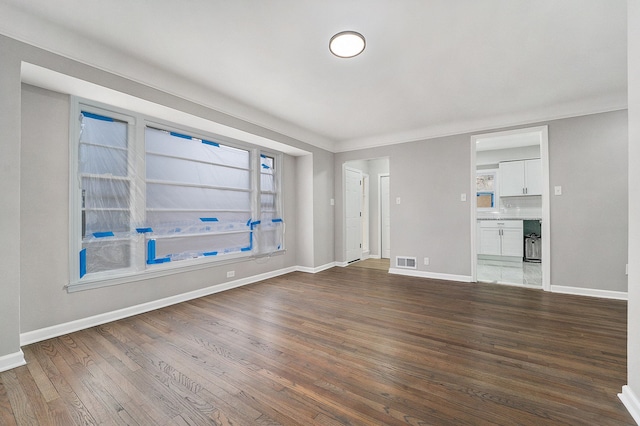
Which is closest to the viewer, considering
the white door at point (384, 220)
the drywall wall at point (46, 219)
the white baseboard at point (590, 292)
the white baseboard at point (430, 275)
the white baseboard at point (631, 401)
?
the white baseboard at point (631, 401)

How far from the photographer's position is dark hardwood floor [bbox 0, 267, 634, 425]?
1.47 m

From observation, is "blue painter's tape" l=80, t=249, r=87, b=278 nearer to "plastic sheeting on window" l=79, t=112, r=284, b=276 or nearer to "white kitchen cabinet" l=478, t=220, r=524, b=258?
"plastic sheeting on window" l=79, t=112, r=284, b=276

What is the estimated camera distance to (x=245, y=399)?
5.20ft

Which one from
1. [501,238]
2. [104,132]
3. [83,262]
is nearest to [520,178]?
[501,238]

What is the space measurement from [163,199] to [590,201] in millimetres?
5676

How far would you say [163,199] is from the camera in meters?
3.35

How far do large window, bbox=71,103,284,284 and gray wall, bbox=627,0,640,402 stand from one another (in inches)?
161

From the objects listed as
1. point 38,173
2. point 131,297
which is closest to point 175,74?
point 38,173

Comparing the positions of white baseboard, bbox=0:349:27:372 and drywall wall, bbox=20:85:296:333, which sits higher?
drywall wall, bbox=20:85:296:333

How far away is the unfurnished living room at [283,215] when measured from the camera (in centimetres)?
165

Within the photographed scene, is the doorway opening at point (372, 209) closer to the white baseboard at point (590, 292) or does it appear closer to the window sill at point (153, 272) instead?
the window sill at point (153, 272)

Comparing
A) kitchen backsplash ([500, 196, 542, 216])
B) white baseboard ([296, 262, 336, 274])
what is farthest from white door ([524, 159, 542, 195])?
white baseboard ([296, 262, 336, 274])

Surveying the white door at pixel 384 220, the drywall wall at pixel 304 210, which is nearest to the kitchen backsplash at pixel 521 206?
the white door at pixel 384 220

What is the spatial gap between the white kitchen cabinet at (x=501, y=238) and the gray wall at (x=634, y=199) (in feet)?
16.7
